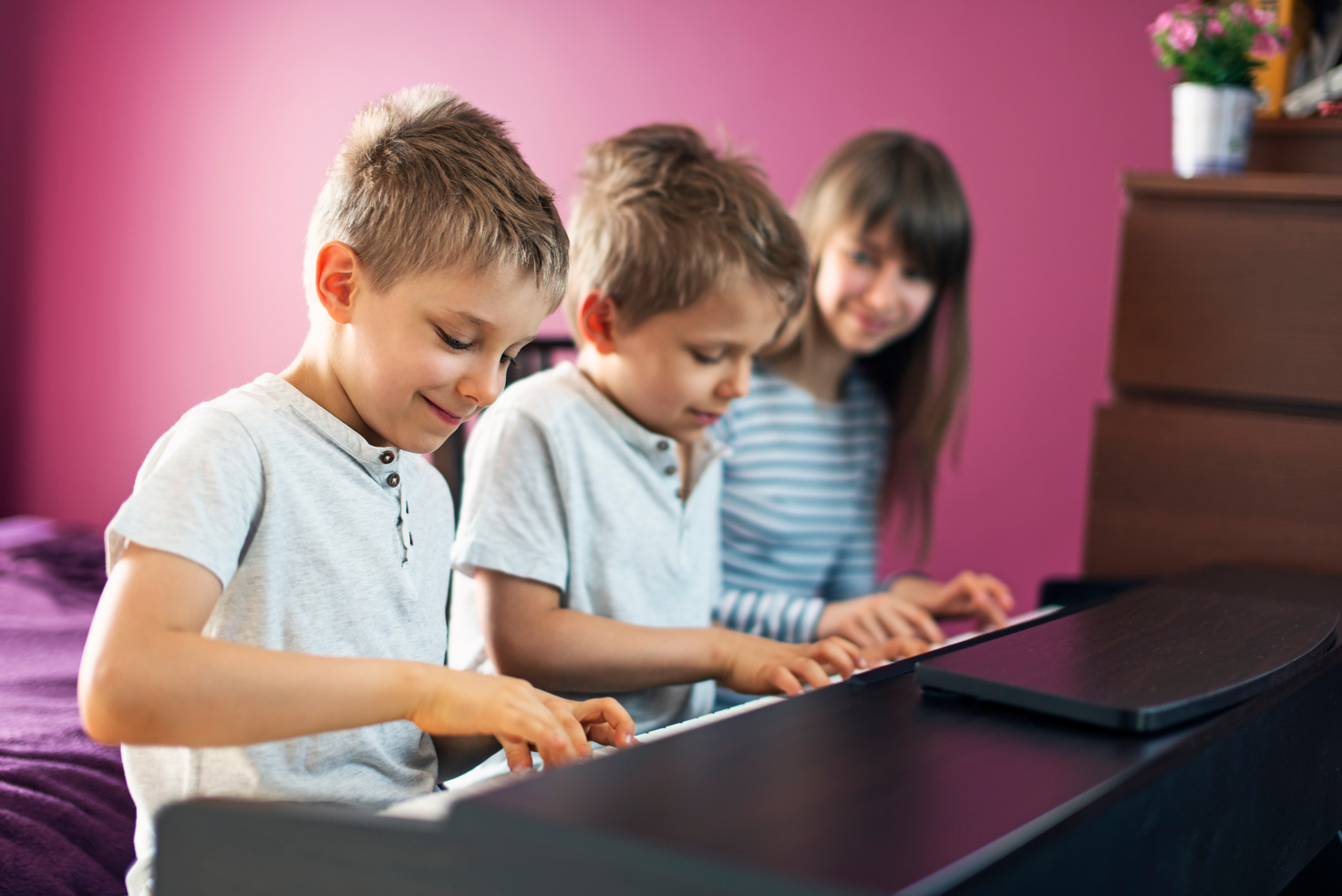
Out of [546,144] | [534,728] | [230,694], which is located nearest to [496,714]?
[534,728]

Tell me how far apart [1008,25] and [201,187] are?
209 centimetres

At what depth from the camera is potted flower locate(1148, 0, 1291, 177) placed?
1287mm

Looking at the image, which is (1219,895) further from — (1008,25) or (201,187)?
(201,187)

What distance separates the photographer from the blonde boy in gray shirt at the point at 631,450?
0.95m

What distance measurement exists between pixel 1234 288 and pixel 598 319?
0.75m

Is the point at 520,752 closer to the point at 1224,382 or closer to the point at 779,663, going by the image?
the point at 779,663

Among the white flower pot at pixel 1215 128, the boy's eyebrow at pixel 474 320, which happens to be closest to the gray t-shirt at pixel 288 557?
the boy's eyebrow at pixel 474 320

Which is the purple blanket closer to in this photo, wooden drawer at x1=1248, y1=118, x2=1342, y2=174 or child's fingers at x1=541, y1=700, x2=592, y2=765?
child's fingers at x1=541, y1=700, x2=592, y2=765

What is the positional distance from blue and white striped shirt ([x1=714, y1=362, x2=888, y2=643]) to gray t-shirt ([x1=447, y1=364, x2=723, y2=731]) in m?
0.31

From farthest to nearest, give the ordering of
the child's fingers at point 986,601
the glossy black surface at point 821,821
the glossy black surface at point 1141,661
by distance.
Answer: the child's fingers at point 986,601, the glossy black surface at point 1141,661, the glossy black surface at point 821,821

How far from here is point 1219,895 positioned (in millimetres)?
548

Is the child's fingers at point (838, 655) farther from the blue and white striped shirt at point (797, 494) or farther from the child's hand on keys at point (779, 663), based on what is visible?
the blue and white striped shirt at point (797, 494)

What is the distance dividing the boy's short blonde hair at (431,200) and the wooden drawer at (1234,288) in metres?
0.83

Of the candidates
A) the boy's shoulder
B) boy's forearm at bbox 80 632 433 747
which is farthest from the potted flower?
boy's forearm at bbox 80 632 433 747
